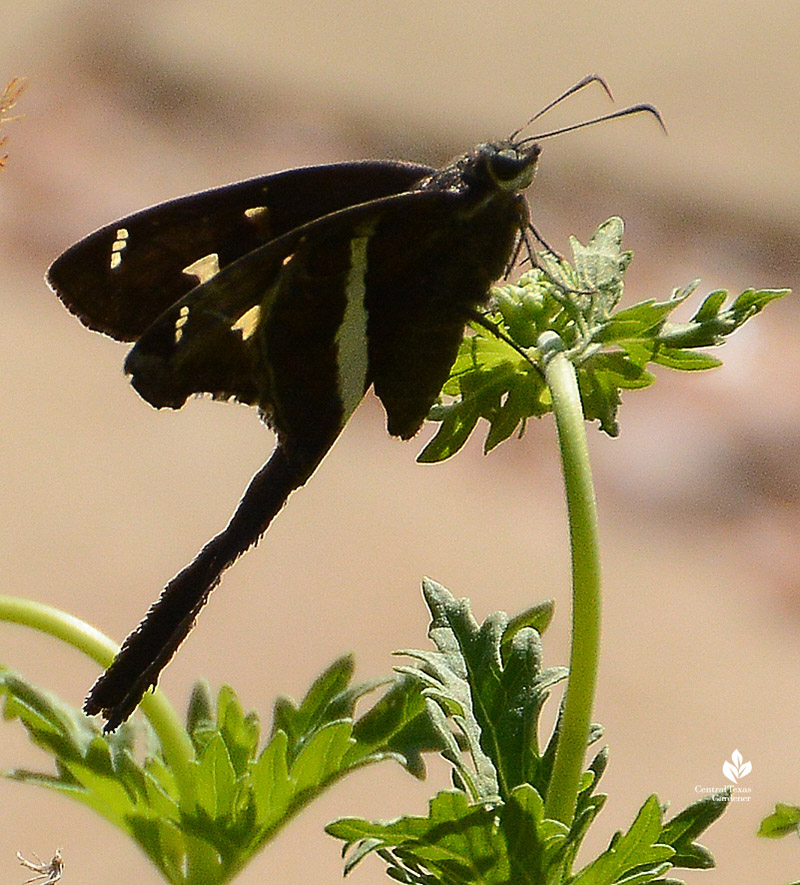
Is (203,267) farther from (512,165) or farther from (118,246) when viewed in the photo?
(512,165)

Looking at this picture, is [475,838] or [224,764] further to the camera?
[224,764]

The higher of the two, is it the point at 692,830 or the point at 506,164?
the point at 506,164

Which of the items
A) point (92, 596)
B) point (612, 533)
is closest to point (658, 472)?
point (612, 533)

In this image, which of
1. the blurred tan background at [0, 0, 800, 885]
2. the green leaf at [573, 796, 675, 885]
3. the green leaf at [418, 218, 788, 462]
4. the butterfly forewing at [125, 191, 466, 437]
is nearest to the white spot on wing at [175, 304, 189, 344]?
the butterfly forewing at [125, 191, 466, 437]

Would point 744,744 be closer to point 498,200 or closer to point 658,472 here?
point 658,472

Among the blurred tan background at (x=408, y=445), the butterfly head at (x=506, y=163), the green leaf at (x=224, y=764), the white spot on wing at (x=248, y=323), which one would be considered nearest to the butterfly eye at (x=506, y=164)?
the butterfly head at (x=506, y=163)

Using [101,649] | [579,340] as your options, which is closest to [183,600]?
[101,649]
